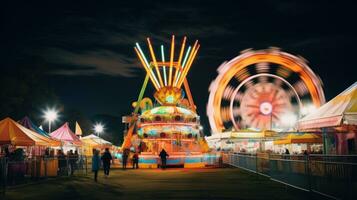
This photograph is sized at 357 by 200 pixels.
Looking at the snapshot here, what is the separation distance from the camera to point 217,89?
42.6 m

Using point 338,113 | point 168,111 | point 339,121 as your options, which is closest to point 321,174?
point 339,121

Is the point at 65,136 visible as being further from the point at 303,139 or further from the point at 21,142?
the point at 303,139

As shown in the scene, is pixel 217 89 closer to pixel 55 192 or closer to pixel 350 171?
pixel 55 192

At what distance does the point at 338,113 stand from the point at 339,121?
377 millimetres

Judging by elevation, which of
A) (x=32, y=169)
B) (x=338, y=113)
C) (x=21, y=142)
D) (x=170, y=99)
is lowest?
(x=32, y=169)

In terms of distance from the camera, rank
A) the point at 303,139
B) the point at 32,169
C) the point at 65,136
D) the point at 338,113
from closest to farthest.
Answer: the point at 338,113 < the point at 32,169 < the point at 303,139 < the point at 65,136

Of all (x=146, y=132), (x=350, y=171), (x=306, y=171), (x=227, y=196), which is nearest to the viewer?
(x=350, y=171)

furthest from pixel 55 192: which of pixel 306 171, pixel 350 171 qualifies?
pixel 350 171

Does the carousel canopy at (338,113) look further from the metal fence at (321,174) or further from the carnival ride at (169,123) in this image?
the carnival ride at (169,123)

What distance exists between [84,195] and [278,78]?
32.4 metres

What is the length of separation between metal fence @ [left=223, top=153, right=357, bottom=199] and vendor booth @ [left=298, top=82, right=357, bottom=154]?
1.70 m

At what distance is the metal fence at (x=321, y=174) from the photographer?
9281 millimetres

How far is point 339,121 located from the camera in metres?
13.9

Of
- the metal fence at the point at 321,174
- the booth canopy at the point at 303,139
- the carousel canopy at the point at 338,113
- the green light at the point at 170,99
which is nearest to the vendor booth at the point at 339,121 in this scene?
the carousel canopy at the point at 338,113
